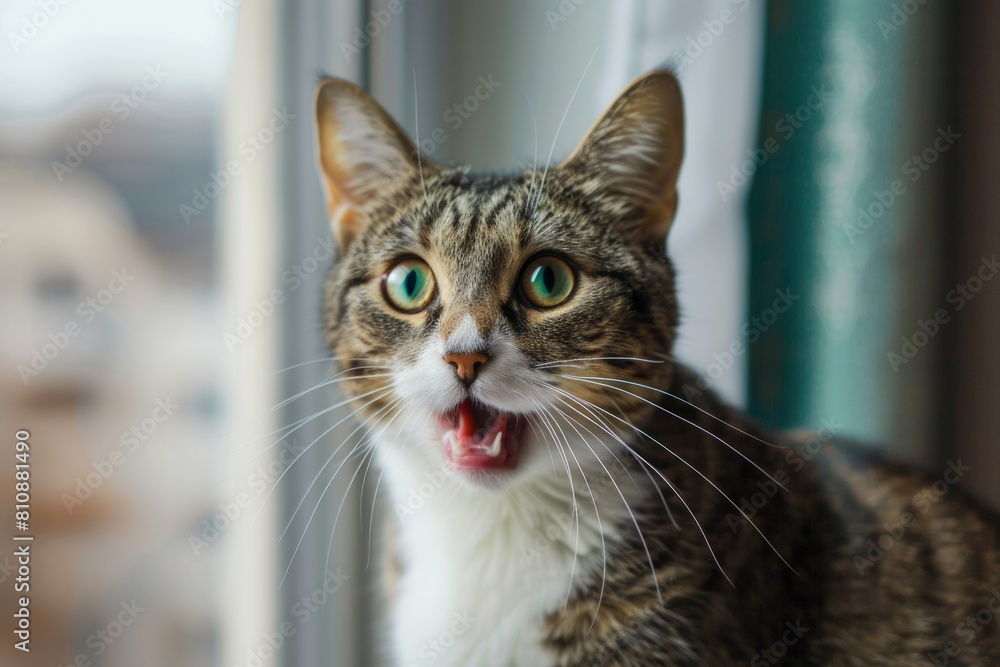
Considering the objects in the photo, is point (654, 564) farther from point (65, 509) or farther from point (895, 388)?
point (65, 509)

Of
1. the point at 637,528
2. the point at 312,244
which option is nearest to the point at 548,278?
the point at 637,528

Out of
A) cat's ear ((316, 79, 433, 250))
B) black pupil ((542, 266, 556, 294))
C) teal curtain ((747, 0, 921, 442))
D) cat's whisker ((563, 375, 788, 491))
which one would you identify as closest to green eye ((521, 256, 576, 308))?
black pupil ((542, 266, 556, 294))

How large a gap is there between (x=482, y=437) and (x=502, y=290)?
0.18 m

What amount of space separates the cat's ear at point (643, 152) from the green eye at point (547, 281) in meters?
0.13

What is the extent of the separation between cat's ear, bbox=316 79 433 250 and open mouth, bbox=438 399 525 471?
33 centimetres

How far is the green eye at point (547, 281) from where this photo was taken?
3.07ft

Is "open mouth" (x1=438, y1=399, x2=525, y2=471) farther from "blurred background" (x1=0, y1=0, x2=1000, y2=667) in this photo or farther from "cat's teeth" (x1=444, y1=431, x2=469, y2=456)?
"blurred background" (x1=0, y1=0, x2=1000, y2=667)

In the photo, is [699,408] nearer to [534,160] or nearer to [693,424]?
[693,424]

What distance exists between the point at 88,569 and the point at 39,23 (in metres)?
0.72

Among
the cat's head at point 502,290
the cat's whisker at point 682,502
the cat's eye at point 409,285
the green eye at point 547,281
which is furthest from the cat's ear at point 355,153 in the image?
the cat's whisker at point 682,502

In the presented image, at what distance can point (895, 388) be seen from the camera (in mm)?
1248

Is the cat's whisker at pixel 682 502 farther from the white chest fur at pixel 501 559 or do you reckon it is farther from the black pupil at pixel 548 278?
the black pupil at pixel 548 278

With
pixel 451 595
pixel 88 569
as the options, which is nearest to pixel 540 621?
pixel 451 595

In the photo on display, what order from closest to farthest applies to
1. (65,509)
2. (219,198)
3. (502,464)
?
(502,464) < (65,509) < (219,198)
